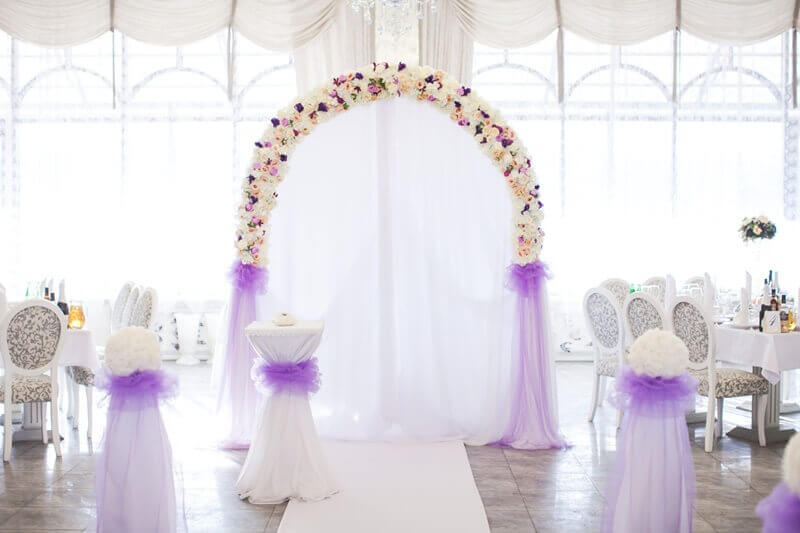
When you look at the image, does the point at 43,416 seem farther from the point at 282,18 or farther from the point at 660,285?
the point at 660,285

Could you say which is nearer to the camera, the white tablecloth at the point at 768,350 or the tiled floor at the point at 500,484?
the tiled floor at the point at 500,484

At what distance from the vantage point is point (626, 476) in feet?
11.2

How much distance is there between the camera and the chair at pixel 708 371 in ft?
17.1

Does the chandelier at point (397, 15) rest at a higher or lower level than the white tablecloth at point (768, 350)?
higher

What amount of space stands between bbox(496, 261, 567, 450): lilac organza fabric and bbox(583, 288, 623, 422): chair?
680 millimetres

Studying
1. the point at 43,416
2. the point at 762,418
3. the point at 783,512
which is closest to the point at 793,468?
the point at 783,512

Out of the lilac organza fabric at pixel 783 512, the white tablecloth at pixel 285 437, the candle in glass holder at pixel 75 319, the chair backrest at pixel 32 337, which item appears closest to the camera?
the lilac organza fabric at pixel 783 512

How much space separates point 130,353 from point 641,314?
3544 mm

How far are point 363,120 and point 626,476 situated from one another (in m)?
3.26

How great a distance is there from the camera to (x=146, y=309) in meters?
5.93

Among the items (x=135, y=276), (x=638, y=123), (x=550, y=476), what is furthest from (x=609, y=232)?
(x=135, y=276)

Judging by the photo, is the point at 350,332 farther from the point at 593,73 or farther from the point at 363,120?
the point at 593,73

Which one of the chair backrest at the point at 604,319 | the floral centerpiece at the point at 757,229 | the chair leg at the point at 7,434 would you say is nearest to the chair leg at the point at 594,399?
the chair backrest at the point at 604,319

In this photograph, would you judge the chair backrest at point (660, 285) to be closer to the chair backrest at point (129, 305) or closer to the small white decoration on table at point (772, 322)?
the small white decoration on table at point (772, 322)
